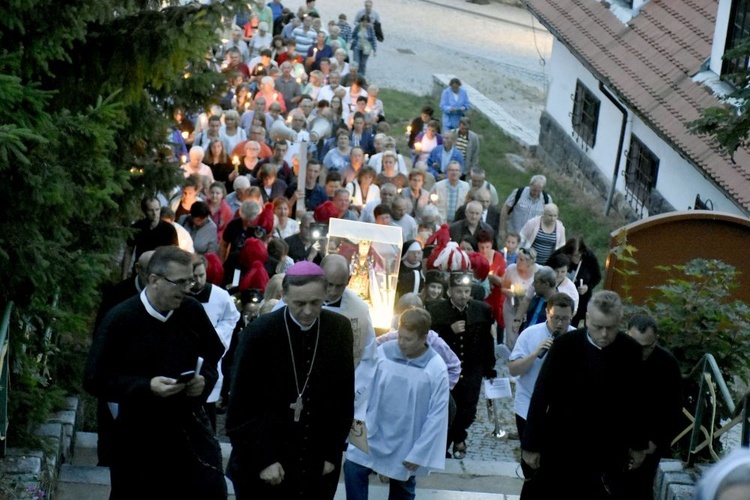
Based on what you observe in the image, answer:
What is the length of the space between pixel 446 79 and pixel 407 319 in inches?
923

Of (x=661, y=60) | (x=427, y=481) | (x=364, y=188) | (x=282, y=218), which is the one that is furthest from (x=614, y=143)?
(x=427, y=481)

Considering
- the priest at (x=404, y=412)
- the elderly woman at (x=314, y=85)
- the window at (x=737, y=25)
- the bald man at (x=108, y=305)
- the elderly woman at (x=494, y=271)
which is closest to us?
the priest at (x=404, y=412)

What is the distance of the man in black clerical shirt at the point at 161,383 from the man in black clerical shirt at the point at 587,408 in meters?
1.95

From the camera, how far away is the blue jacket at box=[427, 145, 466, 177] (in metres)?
20.3

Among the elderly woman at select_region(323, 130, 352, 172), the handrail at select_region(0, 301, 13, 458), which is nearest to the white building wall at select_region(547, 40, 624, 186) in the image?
the elderly woman at select_region(323, 130, 352, 172)

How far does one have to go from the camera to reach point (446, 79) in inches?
1241

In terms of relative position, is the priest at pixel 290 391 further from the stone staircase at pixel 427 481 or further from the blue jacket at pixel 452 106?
the blue jacket at pixel 452 106

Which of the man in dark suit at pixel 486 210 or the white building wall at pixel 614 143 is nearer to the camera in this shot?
the man in dark suit at pixel 486 210

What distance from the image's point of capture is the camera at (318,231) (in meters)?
14.1

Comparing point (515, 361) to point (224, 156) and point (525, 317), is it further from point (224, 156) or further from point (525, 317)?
point (224, 156)

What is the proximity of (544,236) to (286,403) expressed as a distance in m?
9.01

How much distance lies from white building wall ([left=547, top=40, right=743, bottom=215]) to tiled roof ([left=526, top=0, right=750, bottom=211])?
1.53ft

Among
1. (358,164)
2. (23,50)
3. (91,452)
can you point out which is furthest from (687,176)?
(23,50)

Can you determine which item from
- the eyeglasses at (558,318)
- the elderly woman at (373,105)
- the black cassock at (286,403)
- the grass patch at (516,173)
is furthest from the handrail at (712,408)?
the elderly woman at (373,105)
